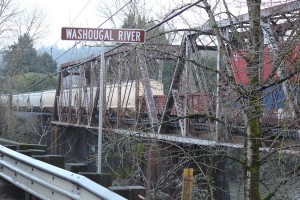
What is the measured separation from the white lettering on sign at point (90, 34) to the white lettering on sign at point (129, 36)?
0.15m

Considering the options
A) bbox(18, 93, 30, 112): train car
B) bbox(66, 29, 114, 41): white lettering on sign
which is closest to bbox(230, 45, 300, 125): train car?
bbox(66, 29, 114, 41): white lettering on sign

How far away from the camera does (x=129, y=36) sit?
7.48 metres

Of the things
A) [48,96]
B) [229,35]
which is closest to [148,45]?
[229,35]

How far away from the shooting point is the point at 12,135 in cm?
4231

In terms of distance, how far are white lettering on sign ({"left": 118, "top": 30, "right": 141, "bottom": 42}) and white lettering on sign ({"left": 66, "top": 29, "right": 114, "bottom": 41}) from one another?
0.15 metres

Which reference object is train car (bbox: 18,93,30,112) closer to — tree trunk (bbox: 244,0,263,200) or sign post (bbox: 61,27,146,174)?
sign post (bbox: 61,27,146,174)

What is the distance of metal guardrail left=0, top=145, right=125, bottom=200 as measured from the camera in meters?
4.77

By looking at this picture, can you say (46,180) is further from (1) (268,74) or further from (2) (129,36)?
(1) (268,74)

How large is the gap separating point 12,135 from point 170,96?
Answer: 28.2 metres

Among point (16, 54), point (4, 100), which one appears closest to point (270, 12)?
point (4, 100)

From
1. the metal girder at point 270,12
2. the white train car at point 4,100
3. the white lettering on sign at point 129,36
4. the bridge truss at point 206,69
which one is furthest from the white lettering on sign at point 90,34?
the white train car at point 4,100

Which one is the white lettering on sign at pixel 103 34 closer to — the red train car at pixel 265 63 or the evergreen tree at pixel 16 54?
the red train car at pixel 265 63

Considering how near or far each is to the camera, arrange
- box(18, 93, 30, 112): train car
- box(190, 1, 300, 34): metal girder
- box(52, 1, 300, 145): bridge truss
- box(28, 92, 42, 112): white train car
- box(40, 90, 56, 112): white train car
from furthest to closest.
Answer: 1. box(18, 93, 30, 112): train car
2. box(28, 92, 42, 112): white train car
3. box(40, 90, 56, 112): white train car
4. box(52, 1, 300, 145): bridge truss
5. box(190, 1, 300, 34): metal girder

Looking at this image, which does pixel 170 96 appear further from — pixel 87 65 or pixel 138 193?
pixel 87 65
